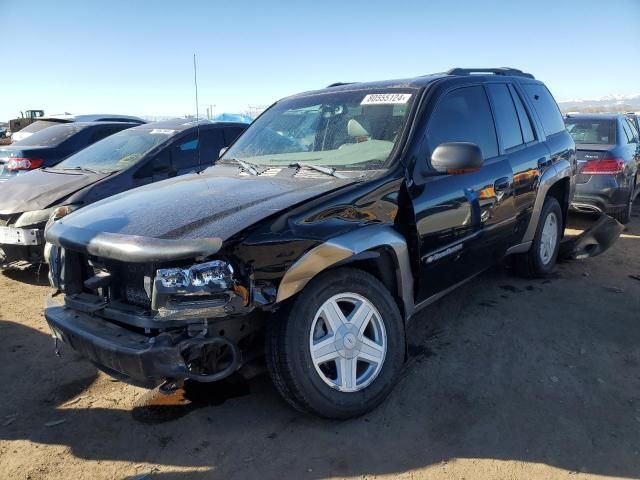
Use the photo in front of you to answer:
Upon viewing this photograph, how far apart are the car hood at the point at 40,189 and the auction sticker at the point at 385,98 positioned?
3.34 m

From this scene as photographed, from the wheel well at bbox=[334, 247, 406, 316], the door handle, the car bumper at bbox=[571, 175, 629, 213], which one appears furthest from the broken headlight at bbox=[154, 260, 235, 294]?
the car bumper at bbox=[571, 175, 629, 213]

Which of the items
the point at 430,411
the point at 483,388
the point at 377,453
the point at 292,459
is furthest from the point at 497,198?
the point at 292,459

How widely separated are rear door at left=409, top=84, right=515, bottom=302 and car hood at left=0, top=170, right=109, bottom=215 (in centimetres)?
383

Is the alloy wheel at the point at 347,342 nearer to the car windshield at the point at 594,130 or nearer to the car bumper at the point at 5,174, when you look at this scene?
the car bumper at the point at 5,174

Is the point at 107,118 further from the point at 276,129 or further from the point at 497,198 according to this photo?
the point at 497,198

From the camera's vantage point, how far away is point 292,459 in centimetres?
266

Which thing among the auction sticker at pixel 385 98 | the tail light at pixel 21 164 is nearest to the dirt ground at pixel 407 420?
the auction sticker at pixel 385 98

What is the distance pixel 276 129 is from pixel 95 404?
93.3 inches

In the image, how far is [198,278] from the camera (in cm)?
245

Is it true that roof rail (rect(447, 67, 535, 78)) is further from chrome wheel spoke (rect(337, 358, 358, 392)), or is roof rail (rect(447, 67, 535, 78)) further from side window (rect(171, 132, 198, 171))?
side window (rect(171, 132, 198, 171))

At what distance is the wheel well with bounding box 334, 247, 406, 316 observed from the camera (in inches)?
119

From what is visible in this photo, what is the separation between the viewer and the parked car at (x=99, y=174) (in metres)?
5.18

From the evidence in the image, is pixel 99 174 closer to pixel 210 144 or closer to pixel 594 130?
pixel 210 144

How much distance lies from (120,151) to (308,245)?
4.46 meters
